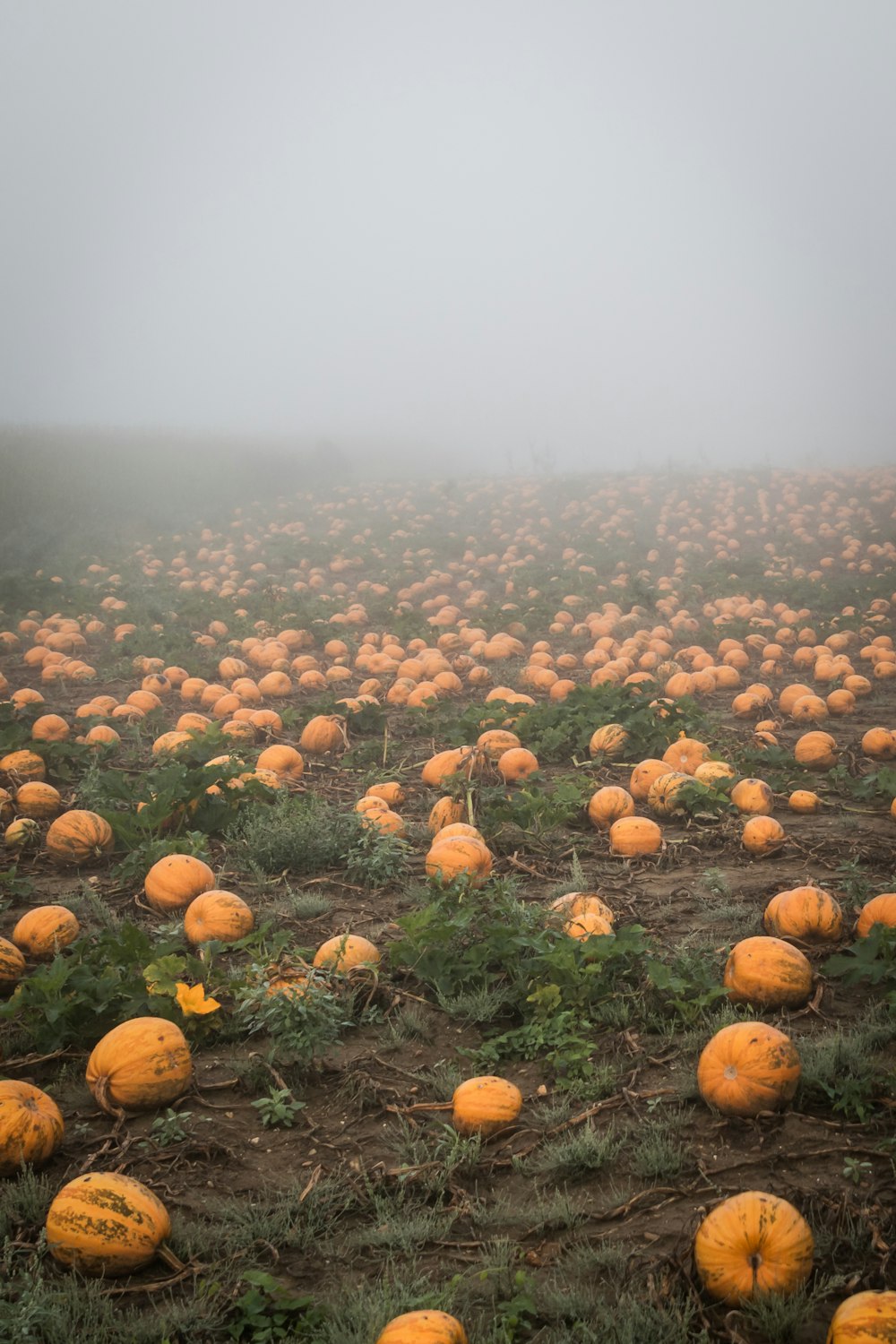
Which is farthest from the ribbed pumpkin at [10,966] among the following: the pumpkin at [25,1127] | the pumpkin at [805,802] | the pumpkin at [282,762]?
the pumpkin at [805,802]

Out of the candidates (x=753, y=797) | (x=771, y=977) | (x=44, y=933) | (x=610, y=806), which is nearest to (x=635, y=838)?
(x=610, y=806)

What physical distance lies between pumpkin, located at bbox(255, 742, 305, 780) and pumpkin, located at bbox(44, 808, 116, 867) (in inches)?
67.0

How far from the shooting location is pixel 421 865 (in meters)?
6.11

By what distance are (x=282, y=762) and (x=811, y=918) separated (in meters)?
4.60

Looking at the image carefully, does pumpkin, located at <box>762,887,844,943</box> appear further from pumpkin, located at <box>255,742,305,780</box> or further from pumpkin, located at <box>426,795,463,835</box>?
pumpkin, located at <box>255,742,305,780</box>

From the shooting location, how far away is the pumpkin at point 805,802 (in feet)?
22.0

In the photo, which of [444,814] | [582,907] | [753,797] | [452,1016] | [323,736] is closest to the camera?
[452,1016]

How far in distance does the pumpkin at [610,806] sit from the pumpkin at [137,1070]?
11.9 feet

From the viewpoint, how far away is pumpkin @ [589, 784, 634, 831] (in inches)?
257

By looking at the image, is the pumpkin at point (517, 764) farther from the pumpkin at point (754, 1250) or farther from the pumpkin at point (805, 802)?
the pumpkin at point (754, 1250)

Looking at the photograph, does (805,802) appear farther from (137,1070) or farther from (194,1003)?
(137,1070)

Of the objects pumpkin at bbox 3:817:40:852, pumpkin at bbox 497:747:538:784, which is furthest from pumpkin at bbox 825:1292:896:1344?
Answer: pumpkin at bbox 3:817:40:852

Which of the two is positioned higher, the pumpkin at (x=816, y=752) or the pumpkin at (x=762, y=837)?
the pumpkin at (x=816, y=752)

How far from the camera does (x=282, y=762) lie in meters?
7.73
